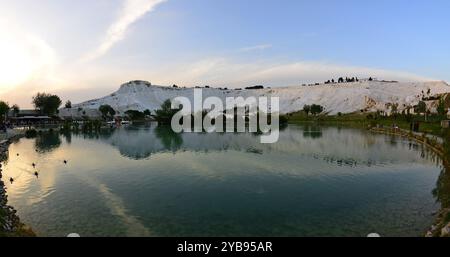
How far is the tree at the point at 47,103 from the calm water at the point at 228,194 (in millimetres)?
119760

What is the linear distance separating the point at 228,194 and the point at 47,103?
152 m

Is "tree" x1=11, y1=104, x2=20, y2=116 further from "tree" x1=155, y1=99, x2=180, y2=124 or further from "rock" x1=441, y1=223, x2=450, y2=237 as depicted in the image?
"rock" x1=441, y1=223, x2=450, y2=237

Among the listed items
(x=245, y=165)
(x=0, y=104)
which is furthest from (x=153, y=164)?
(x=0, y=104)

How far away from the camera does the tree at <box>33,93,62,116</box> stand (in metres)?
159

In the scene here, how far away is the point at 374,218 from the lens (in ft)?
72.0

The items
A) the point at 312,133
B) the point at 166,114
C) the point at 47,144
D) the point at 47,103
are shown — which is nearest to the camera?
the point at 47,144

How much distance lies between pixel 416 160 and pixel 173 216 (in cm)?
3476

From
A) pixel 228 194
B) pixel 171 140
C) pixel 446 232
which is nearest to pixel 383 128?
pixel 171 140

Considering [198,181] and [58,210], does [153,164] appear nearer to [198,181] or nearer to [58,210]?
[198,181]

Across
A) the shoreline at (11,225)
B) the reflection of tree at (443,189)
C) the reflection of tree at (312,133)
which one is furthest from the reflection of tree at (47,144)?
the reflection of tree at (443,189)

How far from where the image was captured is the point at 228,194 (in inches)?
1107

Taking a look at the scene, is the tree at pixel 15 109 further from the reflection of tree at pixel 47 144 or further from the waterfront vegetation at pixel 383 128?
the reflection of tree at pixel 47 144

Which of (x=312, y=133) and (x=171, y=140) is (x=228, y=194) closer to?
(x=171, y=140)

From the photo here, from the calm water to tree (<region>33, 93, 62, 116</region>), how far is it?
393ft
